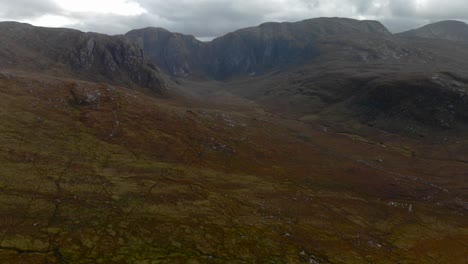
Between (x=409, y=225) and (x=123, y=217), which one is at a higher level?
(x=123, y=217)

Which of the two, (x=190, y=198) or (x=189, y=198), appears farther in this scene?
(x=190, y=198)

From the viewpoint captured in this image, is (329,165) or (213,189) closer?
(213,189)

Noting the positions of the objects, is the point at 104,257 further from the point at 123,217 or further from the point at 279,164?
the point at 279,164

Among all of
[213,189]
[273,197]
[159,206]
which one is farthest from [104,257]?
[273,197]

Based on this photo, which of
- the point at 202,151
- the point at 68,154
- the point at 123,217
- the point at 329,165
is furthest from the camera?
A: the point at 329,165

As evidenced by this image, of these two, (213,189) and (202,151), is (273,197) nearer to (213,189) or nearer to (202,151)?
(213,189)

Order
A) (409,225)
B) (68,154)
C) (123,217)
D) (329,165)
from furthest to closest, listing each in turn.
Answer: (329,165) → (68,154) → (409,225) → (123,217)

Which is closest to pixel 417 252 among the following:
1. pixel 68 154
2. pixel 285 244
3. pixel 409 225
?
pixel 409 225
